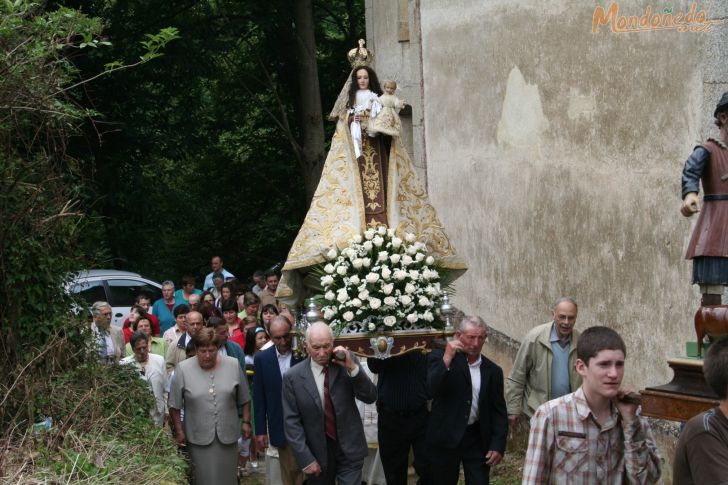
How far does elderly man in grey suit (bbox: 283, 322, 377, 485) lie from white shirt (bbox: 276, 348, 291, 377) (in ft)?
5.00

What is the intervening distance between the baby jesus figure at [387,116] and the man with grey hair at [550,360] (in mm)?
2070

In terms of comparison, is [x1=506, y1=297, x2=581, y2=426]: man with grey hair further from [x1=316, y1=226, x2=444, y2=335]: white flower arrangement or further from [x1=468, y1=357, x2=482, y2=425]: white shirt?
[x1=316, y1=226, x2=444, y2=335]: white flower arrangement

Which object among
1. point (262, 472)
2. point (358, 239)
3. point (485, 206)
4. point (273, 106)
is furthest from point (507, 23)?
point (273, 106)

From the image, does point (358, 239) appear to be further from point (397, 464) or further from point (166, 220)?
point (166, 220)

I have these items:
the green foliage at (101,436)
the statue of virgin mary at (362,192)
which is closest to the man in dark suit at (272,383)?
the statue of virgin mary at (362,192)

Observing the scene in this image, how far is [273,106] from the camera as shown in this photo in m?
25.4

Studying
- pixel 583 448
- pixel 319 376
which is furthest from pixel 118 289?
pixel 583 448

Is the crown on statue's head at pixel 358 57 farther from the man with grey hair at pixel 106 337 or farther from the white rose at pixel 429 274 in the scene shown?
the man with grey hair at pixel 106 337

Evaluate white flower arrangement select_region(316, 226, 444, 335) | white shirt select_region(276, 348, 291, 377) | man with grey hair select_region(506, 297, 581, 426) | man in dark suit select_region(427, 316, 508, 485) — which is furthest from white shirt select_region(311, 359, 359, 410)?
man with grey hair select_region(506, 297, 581, 426)

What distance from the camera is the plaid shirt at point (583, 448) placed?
495cm

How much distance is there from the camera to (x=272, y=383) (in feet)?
32.8

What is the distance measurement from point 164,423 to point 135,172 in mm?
12561

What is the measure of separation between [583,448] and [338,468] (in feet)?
12.5

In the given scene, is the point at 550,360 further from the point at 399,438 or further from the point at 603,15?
the point at 603,15
